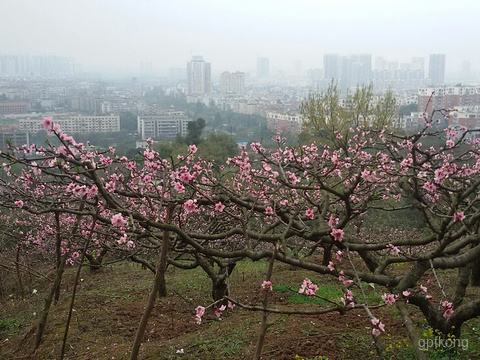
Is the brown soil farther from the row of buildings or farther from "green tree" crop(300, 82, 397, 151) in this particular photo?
the row of buildings

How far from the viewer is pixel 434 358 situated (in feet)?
11.6

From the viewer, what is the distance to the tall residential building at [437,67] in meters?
101

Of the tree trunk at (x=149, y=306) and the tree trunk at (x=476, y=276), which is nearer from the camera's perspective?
the tree trunk at (x=149, y=306)

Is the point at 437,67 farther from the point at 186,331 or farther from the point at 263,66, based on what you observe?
the point at 186,331

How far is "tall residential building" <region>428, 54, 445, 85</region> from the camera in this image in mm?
100875

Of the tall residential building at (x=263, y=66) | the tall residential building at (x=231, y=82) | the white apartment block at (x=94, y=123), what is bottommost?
the white apartment block at (x=94, y=123)

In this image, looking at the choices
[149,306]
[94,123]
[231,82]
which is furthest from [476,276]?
[231,82]

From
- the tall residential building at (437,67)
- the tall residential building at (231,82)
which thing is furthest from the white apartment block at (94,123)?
the tall residential building at (437,67)

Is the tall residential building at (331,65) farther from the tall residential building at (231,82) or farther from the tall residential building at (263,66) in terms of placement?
the tall residential building at (263,66)

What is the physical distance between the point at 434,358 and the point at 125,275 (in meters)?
7.61

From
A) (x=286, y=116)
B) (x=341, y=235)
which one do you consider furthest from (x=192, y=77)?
(x=341, y=235)

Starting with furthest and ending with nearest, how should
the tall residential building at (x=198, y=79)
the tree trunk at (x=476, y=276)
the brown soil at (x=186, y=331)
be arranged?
the tall residential building at (x=198, y=79) < the tree trunk at (x=476, y=276) < the brown soil at (x=186, y=331)

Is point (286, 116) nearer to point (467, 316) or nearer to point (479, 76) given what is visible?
point (467, 316)

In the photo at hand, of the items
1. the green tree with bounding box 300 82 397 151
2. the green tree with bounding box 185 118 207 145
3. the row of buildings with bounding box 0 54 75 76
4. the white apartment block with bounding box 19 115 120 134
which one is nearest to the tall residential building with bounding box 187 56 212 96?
the row of buildings with bounding box 0 54 75 76
